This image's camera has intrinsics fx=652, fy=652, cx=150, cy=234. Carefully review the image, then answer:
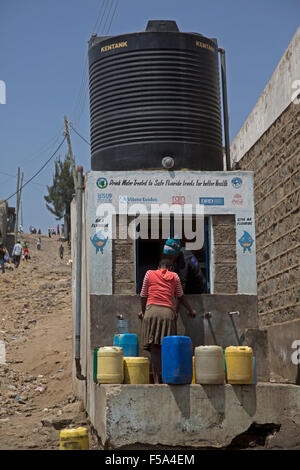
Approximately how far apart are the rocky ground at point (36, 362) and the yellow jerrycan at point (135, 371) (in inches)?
37.5

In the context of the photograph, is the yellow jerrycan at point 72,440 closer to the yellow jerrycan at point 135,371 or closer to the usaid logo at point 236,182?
the yellow jerrycan at point 135,371

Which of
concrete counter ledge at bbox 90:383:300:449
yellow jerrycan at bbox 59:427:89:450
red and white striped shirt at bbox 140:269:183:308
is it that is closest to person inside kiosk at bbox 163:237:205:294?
red and white striped shirt at bbox 140:269:183:308

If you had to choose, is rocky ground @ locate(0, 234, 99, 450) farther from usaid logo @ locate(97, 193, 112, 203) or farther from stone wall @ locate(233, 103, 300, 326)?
stone wall @ locate(233, 103, 300, 326)

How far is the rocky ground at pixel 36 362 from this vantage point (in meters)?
8.48

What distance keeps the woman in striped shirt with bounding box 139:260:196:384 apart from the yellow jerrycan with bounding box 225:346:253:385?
2.66 feet

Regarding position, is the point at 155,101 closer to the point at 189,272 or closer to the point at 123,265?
the point at 123,265

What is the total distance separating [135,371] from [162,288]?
1.10 m

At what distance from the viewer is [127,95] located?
927 centimetres

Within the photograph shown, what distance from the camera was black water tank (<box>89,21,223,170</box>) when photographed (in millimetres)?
9148

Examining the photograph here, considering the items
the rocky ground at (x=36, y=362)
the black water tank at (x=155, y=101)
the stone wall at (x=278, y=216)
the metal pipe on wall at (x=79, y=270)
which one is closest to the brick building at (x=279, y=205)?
the stone wall at (x=278, y=216)

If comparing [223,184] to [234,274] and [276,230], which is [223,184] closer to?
[234,274]

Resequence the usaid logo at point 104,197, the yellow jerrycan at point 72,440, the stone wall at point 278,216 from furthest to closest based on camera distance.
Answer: the stone wall at point 278,216
the usaid logo at point 104,197
the yellow jerrycan at point 72,440

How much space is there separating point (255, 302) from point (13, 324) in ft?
37.5

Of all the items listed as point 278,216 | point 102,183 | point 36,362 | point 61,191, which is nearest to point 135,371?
point 102,183
